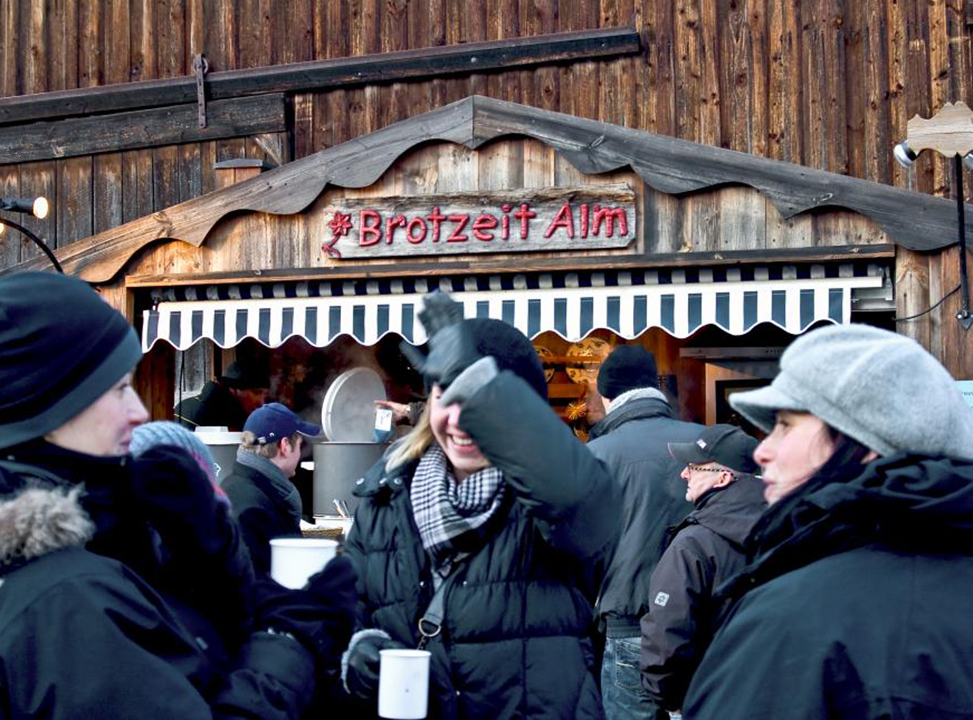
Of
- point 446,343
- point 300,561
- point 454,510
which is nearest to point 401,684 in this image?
point 300,561

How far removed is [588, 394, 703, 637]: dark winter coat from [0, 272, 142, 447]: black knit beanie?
11.5 feet

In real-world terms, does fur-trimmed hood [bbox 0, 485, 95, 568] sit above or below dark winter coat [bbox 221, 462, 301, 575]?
above

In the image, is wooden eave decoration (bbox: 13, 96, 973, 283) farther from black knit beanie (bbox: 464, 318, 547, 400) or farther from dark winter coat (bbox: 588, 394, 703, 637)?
black knit beanie (bbox: 464, 318, 547, 400)

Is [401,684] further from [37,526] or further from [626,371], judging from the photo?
[626,371]

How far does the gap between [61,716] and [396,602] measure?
121cm

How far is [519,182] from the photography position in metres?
7.18

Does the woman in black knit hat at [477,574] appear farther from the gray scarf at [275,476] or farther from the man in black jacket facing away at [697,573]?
the gray scarf at [275,476]

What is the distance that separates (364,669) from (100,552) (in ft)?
2.92

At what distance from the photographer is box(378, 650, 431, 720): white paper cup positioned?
2.55 m

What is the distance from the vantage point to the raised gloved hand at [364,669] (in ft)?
8.84

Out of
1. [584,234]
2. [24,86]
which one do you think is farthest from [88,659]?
[24,86]

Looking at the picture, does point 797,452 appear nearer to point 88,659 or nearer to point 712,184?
point 88,659

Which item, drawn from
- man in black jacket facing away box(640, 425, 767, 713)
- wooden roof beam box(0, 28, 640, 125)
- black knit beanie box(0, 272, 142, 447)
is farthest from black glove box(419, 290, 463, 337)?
wooden roof beam box(0, 28, 640, 125)

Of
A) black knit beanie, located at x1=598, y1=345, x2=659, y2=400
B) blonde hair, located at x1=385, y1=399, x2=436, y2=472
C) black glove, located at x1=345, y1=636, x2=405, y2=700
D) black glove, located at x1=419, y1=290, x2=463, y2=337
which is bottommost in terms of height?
black glove, located at x1=345, y1=636, x2=405, y2=700
